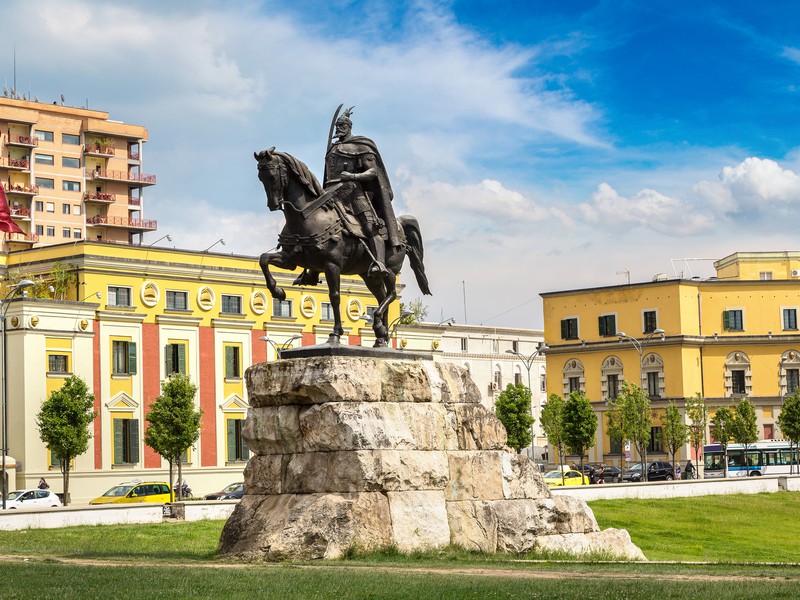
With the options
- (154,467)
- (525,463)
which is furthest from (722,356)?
(525,463)

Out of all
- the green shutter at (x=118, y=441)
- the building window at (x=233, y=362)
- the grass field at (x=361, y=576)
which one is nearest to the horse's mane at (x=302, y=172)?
the grass field at (x=361, y=576)

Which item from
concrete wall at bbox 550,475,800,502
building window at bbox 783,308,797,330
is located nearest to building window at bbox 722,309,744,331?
building window at bbox 783,308,797,330

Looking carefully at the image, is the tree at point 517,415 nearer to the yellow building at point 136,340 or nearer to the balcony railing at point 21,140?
the yellow building at point 136,340

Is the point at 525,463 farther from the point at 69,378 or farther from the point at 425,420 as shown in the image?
the point at 69,378

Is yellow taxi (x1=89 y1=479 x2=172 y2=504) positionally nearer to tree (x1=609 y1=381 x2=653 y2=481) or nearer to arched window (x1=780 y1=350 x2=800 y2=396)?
tree (x1=609 y1=381 x2=653 y2=481)

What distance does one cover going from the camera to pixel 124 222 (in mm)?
124250

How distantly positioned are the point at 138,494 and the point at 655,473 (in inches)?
1445

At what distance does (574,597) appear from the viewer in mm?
16891

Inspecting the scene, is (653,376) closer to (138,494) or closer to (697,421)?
(697,421)

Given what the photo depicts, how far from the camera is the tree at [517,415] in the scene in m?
79.6

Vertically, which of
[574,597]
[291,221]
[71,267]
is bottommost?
[574,597]

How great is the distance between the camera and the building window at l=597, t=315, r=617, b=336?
105 m

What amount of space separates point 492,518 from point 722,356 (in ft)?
267

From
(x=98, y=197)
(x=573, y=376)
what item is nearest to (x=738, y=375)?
(x=573, y=376)
